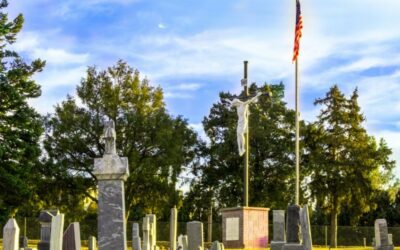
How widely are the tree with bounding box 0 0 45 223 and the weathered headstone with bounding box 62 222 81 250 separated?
20606mm

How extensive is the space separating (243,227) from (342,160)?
2129 centimetres

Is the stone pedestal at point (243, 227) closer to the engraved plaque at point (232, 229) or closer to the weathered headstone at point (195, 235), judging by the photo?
the engraved plaque at point (232, 229)

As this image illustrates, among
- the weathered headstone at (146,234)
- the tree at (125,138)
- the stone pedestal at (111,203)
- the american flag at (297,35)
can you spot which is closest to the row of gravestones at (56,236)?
the stone pedestal at (111,203)

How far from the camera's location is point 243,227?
25828 mm

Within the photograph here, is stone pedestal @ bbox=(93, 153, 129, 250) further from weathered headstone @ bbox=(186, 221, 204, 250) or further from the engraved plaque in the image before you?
the engraved plaque

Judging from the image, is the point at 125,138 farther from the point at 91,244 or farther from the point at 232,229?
the point at 91,244

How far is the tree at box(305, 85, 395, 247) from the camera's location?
45344 millimetres

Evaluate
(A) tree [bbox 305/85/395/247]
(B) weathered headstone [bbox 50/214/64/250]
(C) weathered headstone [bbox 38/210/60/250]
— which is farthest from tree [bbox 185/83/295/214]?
(B) weathered headstone [bbox 50/214/64/250]

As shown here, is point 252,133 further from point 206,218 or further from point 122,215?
point 122,215

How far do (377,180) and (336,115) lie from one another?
5.39 m

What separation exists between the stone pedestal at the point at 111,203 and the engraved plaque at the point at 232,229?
16.0 meters

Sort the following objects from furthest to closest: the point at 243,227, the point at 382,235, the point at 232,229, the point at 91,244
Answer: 1. the point at 232,229
2. the point at 243,227
3. the point at 91,244
4. the point at 382,235

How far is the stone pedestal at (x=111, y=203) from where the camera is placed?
1023 cm

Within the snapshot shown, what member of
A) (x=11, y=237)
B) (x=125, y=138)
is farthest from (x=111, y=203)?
(x=125, y=138)
